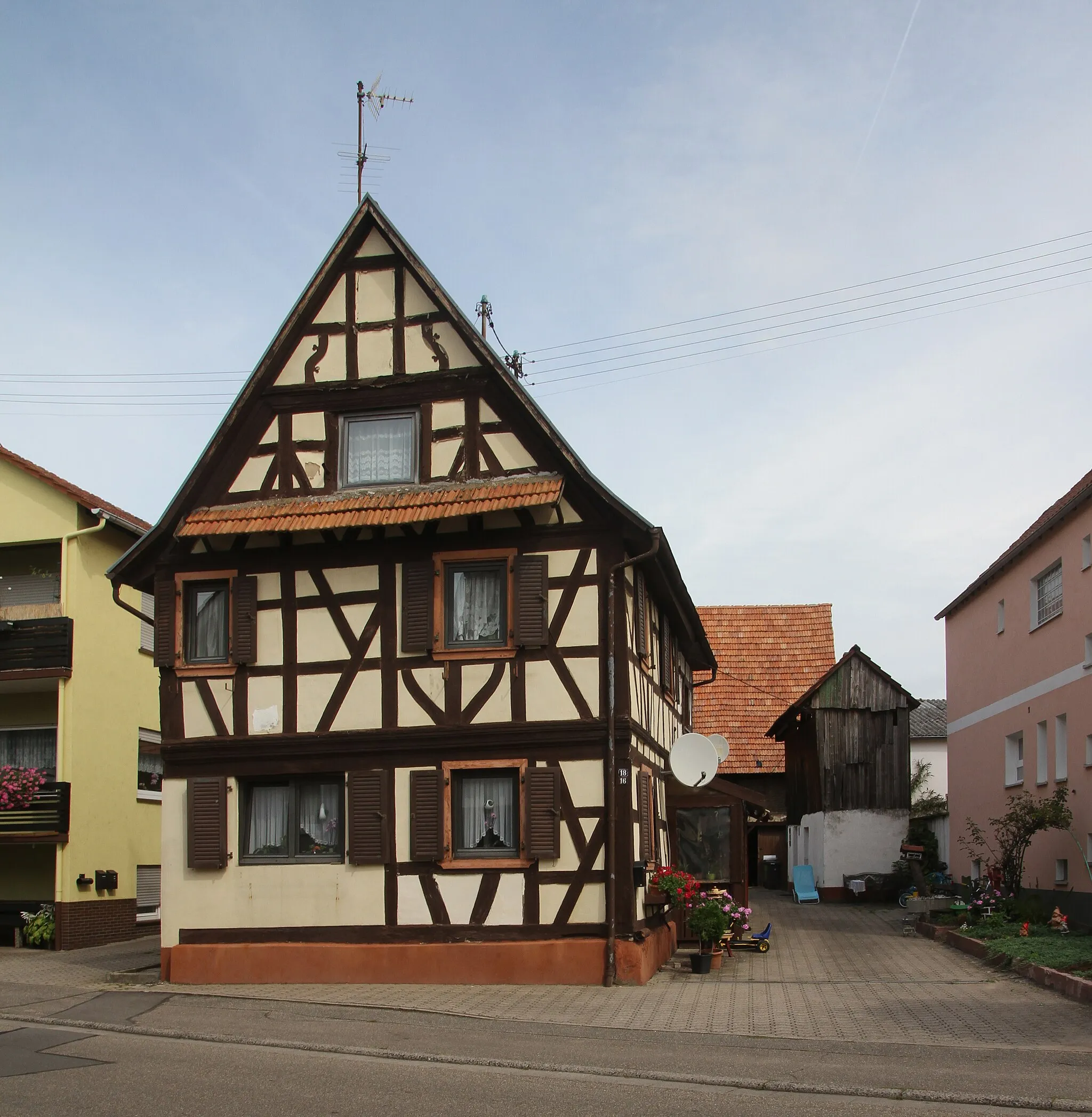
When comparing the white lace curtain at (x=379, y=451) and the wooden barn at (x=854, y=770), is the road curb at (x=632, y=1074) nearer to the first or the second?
the white lace curtain at (x=379, y=451)

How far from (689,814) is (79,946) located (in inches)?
435

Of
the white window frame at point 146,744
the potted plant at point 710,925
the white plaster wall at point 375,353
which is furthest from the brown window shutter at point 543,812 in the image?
the white window frame at point 146,744

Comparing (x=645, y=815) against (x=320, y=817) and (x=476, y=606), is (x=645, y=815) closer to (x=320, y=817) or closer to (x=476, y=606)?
(x=476, y=606)

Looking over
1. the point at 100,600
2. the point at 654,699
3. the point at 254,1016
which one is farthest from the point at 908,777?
the point at 254,1016

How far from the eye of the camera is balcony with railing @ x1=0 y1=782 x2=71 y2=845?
78.8 feet

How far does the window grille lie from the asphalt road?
13.2 m

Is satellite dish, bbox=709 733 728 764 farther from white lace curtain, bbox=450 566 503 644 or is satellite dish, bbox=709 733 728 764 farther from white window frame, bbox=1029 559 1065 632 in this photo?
white window frame, bbox=1029 559 1065 632

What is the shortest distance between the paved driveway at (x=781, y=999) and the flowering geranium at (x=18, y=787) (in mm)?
3232

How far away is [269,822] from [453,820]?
2.57 meters

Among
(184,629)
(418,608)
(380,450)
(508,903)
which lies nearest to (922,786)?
(508,903)

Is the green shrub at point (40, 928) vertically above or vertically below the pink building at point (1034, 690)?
below

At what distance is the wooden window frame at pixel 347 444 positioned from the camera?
730 inches

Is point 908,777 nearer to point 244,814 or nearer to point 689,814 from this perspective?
point 689,814

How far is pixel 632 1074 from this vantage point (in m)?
10.8
